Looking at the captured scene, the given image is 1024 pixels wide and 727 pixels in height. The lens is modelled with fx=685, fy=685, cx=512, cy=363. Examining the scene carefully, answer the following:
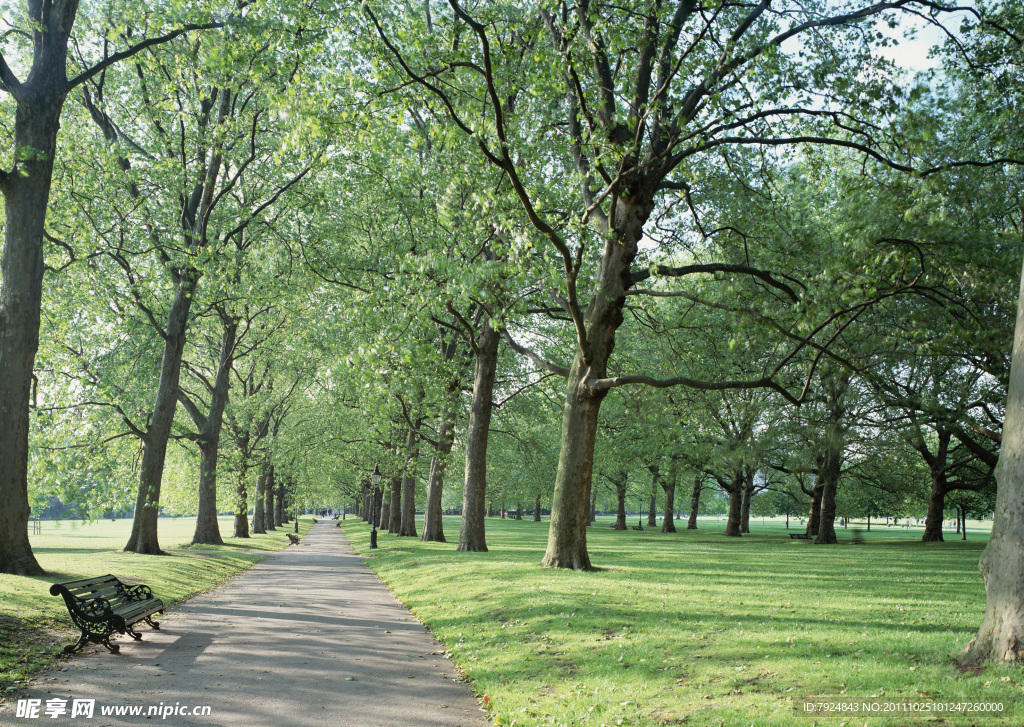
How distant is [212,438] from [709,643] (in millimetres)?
21741

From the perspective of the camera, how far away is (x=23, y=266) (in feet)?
39.3

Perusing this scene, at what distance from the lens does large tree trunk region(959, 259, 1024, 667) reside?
5.82 meters

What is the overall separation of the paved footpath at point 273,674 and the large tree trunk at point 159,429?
8.35 meters

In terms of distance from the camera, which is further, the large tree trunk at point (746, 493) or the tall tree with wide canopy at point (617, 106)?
the large tree trunk at point (746, 493)

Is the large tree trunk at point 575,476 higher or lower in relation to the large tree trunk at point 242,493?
higher

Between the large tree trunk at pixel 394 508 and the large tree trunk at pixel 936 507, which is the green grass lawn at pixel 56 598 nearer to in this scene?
the large tree trunk at pixel 394 508

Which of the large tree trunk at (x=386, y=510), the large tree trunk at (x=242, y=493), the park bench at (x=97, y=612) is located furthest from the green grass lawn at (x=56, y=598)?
the large tree trunk at (x=386, y=510)

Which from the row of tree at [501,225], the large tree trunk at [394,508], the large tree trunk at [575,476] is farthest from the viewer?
the large tree trunk at [394,508]

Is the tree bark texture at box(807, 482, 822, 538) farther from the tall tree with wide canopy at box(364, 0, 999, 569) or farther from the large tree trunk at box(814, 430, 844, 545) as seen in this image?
the tall tree with wide canopy at box(364, 0, 999, 569)

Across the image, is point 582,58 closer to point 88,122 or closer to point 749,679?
point 749,679

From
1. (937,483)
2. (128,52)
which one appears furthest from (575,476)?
(937,483)

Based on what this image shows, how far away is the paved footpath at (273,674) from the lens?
6109 mm

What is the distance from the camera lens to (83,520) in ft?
55.5

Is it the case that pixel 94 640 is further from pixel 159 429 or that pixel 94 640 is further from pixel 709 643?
pixel 159 429
